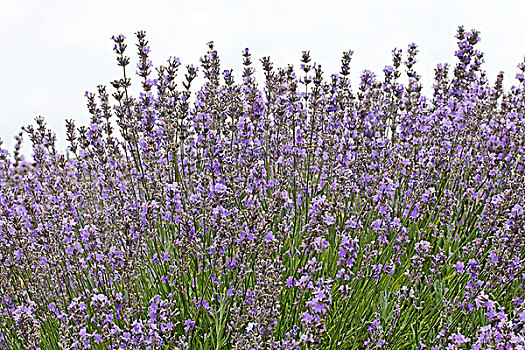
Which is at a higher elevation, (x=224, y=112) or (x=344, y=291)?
(x=224, y=112)

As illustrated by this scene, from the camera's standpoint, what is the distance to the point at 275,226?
3.77m

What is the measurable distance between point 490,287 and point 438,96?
2736 millimetres

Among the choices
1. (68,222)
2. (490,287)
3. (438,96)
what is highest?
(438,96)

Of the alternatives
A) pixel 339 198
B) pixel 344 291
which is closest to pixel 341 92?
pixel 339 198

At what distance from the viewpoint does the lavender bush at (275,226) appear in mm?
2646

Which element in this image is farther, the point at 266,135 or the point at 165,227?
the point at 266,135

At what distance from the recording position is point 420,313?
11.0ft

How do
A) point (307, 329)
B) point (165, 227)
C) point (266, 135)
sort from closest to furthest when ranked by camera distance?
point (307, 329) → point (165, 227) → point (266, 135)

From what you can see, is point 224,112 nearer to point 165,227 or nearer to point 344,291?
point 165,227

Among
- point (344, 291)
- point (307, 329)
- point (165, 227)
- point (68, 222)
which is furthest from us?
point (165, 227)

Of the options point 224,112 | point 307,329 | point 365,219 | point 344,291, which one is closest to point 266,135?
point 224,112

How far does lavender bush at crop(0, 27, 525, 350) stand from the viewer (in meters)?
2.65

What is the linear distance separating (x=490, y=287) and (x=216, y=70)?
2715 millimetres

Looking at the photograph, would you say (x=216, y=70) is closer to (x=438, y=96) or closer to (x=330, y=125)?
(x=330, y=125)
